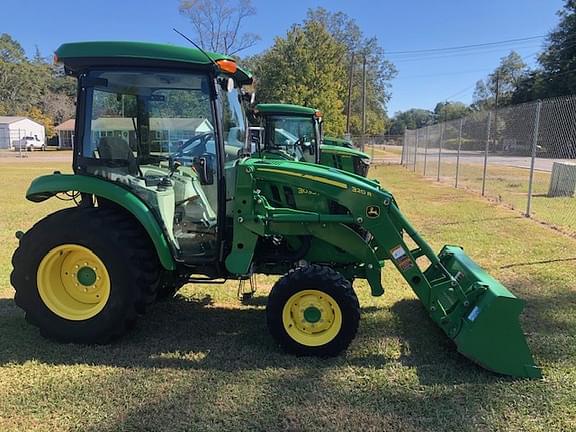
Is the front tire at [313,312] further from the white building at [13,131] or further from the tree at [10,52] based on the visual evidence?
the tree at [10,52]

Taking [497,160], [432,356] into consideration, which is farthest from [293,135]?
[497,160]

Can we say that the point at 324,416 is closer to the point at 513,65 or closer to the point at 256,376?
the point at 256,376

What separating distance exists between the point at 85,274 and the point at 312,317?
72.5 inches

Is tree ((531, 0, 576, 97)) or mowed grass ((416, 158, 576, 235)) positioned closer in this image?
mowed grass ((416, 158, 576, 235))

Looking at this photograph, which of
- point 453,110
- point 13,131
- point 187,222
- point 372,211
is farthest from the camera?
point 453,110

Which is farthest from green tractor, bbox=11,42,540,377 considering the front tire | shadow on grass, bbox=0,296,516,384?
shadow on grass, bbox=0,296,516,384

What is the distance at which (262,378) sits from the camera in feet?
11.0

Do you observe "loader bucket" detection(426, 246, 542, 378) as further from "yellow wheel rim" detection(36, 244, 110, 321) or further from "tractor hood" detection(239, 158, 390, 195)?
"yellow wheel rim" detection(36, 244, 110, 321)

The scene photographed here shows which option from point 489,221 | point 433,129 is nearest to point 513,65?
point 433,129

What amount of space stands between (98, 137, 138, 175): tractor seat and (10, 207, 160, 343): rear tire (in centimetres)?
40

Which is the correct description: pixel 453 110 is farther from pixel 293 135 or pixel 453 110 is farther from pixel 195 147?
pixel 195 147

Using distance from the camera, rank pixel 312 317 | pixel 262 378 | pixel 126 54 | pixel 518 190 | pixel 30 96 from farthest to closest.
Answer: pixel 30 96
pixel 518 190
pixel 312 317
pixel 126 54
pixel 262 378

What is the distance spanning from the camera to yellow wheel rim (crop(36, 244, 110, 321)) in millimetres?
3848

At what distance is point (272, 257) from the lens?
4.12 meters
